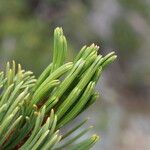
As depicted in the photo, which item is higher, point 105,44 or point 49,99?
point 105,44

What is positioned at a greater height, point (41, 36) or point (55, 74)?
point (41, 36)

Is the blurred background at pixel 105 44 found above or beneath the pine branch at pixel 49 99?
above

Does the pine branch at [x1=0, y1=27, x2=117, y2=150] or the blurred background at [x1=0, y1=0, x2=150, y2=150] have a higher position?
the blurred background at [x1=0, y1=0, x2=150, y2=150]

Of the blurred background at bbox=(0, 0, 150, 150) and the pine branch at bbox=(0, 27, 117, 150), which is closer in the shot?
the pine branch at bbox=(0, 27, 117, 150)

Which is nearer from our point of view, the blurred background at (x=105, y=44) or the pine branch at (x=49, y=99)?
the pine branch at (x=49, y=99)

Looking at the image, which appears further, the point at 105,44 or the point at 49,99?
the point at 105,44

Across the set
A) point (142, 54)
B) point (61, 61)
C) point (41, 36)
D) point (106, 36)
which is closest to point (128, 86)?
point (142, 54)

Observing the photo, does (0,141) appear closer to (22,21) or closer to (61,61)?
(61,61)

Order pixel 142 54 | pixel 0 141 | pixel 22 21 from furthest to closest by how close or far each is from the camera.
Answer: pixel 142 54, pixel 22 21, pixel 0 141
